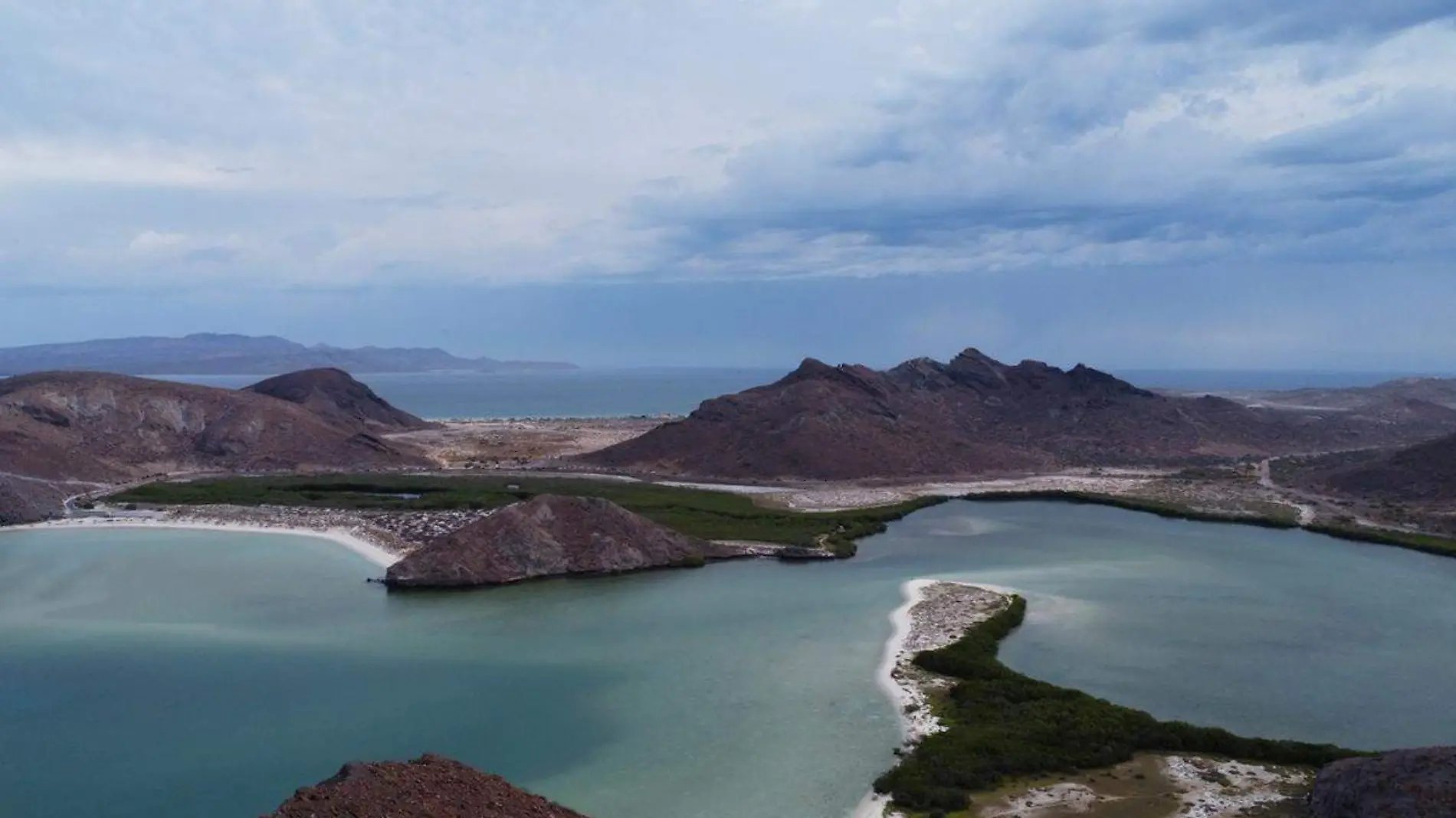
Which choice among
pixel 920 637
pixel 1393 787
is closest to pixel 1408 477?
pixel 920 637

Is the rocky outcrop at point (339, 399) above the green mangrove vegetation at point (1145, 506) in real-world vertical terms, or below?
above

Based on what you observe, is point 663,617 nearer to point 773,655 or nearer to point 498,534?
point 773,655

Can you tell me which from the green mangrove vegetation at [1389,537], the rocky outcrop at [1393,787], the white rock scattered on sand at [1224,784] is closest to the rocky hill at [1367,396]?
the green mangrove vegetation at [1389,537]

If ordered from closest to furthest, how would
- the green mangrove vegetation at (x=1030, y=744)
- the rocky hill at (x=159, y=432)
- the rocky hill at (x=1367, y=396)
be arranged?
the green mangrove vegetation at (x=1030, y=744), the rocky hill at (x=159, y=432), the rocky hill at (x=1367, y=396)

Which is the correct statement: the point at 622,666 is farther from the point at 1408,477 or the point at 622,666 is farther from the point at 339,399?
the point at 339,399

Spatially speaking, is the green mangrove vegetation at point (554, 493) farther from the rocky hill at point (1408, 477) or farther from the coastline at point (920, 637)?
the rocky hill at point (1408, 477)

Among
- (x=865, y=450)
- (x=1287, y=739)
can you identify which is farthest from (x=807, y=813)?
(x=865, y=450)
